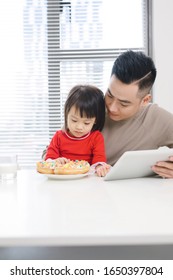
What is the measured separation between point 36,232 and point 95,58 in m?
2.84

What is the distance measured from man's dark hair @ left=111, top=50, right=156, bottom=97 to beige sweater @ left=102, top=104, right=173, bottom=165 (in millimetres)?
175

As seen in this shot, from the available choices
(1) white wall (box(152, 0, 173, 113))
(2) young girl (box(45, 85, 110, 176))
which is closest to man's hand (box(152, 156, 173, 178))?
(2) young girl (box(45, 85, 110, 176))

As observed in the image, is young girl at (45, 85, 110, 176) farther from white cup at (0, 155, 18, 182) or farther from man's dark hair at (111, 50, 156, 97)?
white cup at (0, 155, 18, 182)

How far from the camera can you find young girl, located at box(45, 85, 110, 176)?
1.58 meters

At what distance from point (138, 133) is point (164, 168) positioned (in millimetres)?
482

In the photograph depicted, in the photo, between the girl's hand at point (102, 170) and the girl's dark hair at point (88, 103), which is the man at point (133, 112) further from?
the girl's hand at point (102, 170)

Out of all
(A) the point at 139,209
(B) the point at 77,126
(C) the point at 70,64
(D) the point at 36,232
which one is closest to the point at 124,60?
(B) the point at 77,126

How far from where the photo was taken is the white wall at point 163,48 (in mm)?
3031

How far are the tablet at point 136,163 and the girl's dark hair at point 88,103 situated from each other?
43cm

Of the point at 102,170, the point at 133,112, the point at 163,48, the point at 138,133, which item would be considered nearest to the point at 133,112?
the point at 133,112

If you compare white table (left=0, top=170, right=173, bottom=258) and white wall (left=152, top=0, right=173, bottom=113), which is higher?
white wall (left=152, top=0, right=173, bottom=113)

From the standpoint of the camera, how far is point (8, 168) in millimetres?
1322

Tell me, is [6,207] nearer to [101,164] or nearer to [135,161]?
[135,161]

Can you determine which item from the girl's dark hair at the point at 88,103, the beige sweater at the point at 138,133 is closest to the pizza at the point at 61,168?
the girl's dark hair at the point at 88,103
